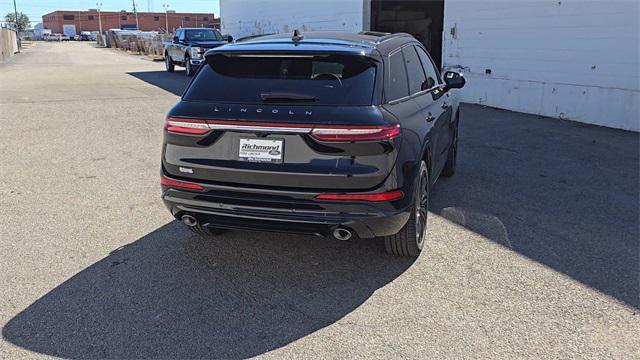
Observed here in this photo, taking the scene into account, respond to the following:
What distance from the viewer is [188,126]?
3.65 metres

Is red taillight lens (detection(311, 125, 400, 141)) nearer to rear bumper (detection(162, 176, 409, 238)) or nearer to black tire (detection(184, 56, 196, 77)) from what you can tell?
rear bumper (detection(162, 176, 409, 238))

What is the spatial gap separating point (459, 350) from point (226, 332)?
1335 mm

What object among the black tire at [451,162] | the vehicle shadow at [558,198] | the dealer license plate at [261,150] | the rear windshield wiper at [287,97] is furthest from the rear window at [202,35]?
the dealer license plate at [261,150]

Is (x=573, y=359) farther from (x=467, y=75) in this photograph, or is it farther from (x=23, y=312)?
(x=467, y=75)

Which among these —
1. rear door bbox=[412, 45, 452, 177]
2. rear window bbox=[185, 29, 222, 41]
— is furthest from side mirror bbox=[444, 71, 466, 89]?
rear window bbox=[185, 29, 222, 41]

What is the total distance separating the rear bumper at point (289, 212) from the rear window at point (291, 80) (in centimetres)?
63

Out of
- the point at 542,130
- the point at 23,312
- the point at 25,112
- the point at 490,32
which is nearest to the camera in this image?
the point at 23,312

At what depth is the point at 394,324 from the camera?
329cm

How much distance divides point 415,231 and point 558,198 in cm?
258

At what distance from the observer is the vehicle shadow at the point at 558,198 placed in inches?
166

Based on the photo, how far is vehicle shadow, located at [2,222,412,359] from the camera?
310cm

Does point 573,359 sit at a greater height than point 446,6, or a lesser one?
lesser

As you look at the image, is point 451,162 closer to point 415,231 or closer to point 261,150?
point 415,231

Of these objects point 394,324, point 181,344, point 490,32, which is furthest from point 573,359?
point 490,32
